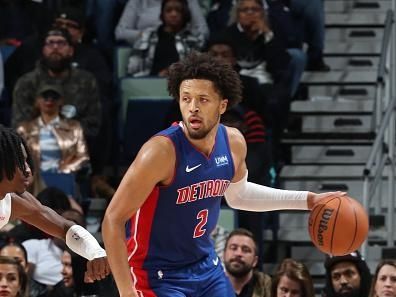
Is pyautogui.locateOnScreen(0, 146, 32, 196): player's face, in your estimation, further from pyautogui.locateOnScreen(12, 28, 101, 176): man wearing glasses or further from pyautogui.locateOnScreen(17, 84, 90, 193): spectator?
pyautogui.locateOnScreen(12, 28, 101, 176): man wearing glasses

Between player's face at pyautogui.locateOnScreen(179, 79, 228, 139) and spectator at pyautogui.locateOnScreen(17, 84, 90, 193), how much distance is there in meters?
4.13

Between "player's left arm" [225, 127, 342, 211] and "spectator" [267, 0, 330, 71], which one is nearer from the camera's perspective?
"player's left arm" [225, 127, 342, 211]

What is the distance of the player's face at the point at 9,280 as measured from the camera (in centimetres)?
812

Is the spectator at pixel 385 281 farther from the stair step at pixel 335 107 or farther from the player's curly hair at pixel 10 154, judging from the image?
the stair step at pixel 335 107

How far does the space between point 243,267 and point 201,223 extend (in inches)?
99.6

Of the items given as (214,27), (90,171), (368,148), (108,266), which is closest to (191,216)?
(108,266)

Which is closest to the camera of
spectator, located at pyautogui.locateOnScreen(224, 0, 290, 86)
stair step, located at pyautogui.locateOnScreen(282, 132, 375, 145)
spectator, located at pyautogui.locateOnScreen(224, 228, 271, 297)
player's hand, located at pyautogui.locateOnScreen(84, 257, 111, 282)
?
player's hand, located at pyautogui.locateOnScreen(84, 257, 111, 282)

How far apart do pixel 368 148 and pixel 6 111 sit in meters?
3.34

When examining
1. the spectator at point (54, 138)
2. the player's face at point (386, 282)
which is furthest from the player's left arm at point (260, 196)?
the spectator at point (54, 138)

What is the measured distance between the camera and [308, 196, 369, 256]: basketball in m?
6.40

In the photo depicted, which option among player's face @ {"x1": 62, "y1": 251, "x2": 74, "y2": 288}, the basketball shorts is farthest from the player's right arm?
player's face @ {"x1": 62, "y1": 251, "x2": 74, "y2": 288}

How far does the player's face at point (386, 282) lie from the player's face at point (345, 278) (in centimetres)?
48

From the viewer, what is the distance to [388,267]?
798cm

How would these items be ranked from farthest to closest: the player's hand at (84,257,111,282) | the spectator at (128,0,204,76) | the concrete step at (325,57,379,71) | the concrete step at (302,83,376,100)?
the concrete step at (325,57,379,71) < the concrete step at (302,83,376,100) < the spectator at (128,0,204,76) < the player's hand at (84,257,111,282)
